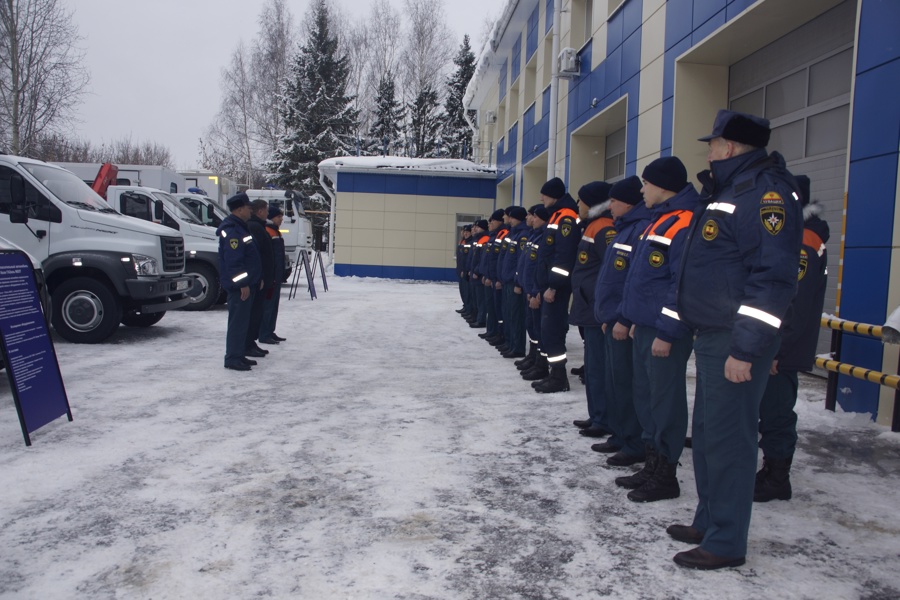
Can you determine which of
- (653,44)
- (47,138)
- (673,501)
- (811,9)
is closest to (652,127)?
(653,44)

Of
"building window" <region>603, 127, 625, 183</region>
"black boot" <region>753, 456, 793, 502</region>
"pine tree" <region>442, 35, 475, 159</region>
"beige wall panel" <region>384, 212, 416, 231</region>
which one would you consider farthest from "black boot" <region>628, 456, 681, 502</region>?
"pine tree" <region>442, 35, 475, 159</region>

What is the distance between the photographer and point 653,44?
34.3ft

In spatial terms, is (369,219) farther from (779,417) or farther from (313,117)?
(779,417)

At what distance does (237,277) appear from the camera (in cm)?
773

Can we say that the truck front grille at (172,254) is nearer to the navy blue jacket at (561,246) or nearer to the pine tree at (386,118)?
the navy blue jacket at (561,246)

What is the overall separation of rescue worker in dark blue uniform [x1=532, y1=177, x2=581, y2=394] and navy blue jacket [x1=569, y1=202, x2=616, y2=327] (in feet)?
2.12

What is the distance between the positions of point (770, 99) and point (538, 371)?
4591 mm

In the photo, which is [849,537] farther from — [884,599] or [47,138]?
[47,138]

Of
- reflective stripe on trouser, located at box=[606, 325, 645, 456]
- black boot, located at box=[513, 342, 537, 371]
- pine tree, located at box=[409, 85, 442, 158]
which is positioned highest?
pine tree, located at box=[409, 85, 442, 158]

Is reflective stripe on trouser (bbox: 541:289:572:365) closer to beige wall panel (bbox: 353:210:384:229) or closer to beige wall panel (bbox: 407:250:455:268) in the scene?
beige wall panel (bbox: 407:250:455:268)

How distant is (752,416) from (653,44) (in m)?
8.75

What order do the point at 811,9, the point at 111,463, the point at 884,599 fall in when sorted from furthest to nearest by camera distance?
1. the point at 811,9
2. the point at 111,463
3. the point at 884,599

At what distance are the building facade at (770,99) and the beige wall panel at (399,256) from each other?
907 centimetres

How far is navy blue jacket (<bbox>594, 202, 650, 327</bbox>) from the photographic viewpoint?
4746mm
